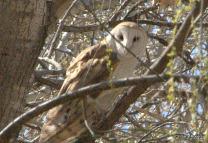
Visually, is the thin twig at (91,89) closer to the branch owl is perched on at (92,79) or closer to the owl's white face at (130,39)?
the branch owl is perched on at (92,79)

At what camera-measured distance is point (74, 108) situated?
10.8 feet

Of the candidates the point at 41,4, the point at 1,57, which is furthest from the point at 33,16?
the point at 1,57

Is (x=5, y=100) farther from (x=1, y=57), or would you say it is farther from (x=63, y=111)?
(x=63, y=111)

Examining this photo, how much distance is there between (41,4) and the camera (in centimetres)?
284

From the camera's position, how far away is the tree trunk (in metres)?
2.70

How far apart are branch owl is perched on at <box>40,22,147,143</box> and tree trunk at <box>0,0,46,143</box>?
15.4 inches

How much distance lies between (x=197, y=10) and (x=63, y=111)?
1494 mm

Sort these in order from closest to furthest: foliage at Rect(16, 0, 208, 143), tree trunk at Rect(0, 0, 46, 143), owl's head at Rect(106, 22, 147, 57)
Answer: foliage at Rect(16, 0, 208, 143), tree trunk at Rect(0, 0, 46, 143), owl's head at Rect(106, 22, 147, 57)

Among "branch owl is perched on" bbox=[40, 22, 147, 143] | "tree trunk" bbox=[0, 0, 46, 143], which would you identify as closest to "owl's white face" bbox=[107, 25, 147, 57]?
"branch owl is perched on" bbox=[40, 22, 147, 143]

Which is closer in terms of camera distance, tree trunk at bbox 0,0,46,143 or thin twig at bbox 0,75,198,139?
thin twig at bbox 0,75,198,139

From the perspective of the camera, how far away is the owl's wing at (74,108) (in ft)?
10.4

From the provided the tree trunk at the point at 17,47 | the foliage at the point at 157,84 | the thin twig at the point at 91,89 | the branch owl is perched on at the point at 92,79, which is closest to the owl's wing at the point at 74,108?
the branch owl is perched on at the point at 92,79

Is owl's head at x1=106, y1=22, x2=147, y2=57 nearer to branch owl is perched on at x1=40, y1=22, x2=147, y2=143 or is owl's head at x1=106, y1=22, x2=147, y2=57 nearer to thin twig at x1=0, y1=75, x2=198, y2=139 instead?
branch owl is perched on at x1=40, y1=22, x2=147, y2=143

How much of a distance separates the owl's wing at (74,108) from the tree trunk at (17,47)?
15.1 inches
